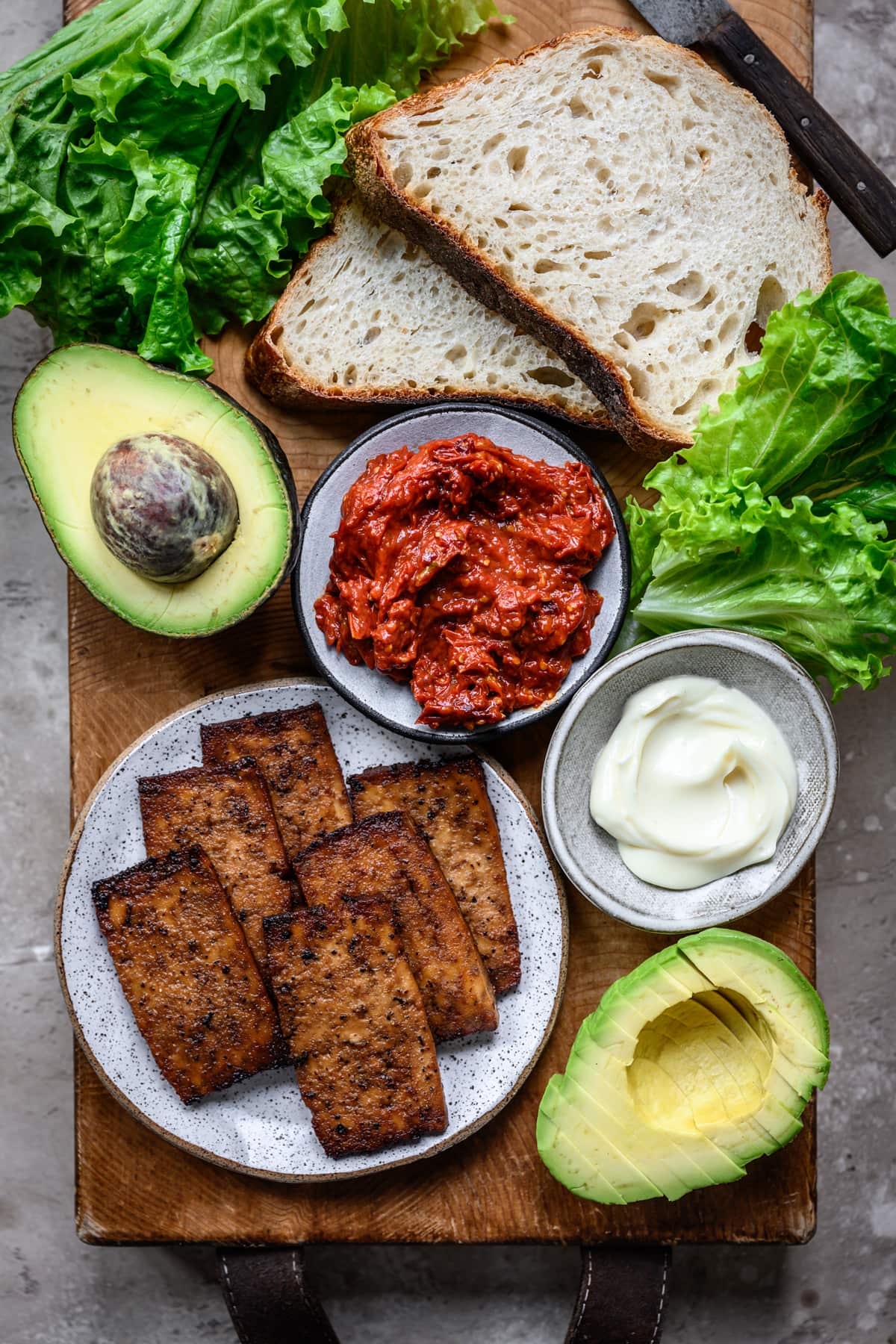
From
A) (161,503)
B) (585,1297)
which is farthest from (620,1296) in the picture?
(161,503)

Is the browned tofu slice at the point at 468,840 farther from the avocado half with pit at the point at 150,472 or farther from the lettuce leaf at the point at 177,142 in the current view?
the lettuce leaf at the point at 177,142

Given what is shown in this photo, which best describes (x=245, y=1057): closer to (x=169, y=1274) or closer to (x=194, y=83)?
(x=169, y=1274)

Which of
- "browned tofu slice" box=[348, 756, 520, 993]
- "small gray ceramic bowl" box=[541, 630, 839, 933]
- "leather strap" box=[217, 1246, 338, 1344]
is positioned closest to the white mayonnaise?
"small gray ceramic bowl" box=[541, 630, 839, 933]

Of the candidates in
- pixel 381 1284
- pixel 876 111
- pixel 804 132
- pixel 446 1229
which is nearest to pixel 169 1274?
pixel 381 1284

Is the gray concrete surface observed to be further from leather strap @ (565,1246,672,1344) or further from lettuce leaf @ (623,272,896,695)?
lettuce leaf @ (623,272,896,695)

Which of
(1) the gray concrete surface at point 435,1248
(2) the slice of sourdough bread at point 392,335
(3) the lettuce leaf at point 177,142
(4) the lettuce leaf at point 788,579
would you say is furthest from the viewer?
(1) the gray concrete surface at point 435,1248

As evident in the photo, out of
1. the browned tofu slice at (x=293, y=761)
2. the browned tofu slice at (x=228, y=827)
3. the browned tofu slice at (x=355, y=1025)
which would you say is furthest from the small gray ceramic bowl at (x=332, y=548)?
the browned tofu slice at (x=355, y=1025)
